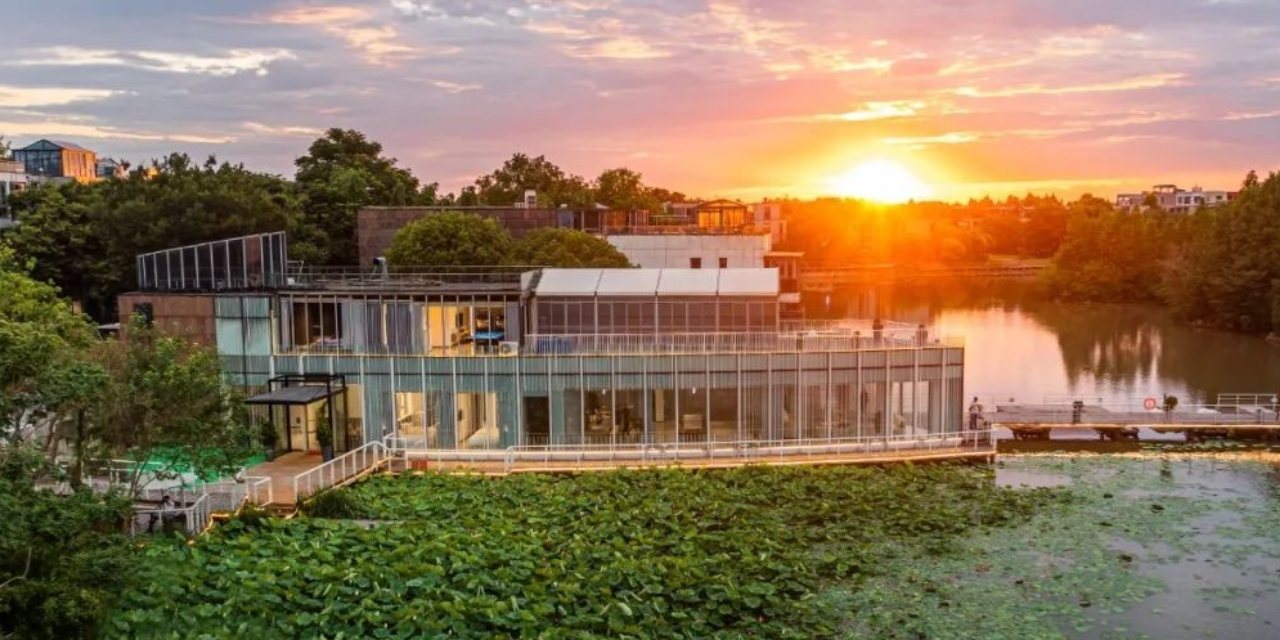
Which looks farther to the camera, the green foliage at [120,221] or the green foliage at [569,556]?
the green foliage at [120,221]

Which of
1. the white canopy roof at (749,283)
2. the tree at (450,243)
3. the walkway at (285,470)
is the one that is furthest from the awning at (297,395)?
the tree at (450,243)

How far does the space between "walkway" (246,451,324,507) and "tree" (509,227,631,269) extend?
15.6m

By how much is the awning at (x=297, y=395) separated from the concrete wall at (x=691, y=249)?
2556cm

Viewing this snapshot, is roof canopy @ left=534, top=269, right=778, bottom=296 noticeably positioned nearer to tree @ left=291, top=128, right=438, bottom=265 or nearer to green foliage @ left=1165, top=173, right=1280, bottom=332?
tree @ left=291, top=128, right=438, bottom=265

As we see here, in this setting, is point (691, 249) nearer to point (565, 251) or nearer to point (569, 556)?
point (565, 251)

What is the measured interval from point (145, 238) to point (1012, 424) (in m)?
37.3

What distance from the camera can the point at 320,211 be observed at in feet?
196

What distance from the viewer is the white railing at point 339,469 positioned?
77.0 ft

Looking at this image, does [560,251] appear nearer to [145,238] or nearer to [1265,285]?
[145,238]

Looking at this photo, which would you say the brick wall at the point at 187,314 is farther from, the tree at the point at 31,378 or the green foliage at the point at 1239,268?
the green foliage at the point at 1239,268

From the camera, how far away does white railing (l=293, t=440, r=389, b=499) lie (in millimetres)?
23469

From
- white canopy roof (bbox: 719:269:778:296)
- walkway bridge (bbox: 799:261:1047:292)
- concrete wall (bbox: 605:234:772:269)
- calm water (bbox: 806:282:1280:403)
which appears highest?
concrete wall (bbox: 605:234:772:269)

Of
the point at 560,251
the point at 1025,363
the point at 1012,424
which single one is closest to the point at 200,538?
the point at 560,251

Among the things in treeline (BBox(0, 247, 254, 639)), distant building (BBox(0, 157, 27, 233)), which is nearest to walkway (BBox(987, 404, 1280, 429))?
treeline (BBox(0, 247, 254, 639))
